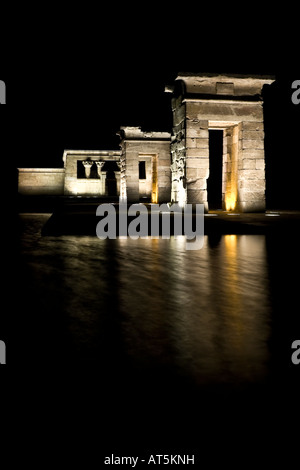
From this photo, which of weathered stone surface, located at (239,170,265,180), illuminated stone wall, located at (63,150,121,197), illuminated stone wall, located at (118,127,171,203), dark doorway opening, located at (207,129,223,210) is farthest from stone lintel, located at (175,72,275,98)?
illuminated stone wall, located at (63,150,121,197)

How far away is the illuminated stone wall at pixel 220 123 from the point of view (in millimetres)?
12570

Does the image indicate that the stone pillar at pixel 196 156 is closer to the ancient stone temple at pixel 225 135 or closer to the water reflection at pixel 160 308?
the ancient stone temple at pixel 225 135

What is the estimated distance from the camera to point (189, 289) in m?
3.68

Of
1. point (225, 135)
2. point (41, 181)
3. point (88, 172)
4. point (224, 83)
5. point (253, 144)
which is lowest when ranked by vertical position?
point (253, 144)

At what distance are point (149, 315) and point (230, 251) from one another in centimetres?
322

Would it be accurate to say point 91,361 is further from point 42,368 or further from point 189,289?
point 189,289

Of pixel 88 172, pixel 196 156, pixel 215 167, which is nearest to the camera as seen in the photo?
pixel 196 156

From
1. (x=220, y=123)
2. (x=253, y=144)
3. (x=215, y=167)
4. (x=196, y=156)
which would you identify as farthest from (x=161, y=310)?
(x=215, y=167)

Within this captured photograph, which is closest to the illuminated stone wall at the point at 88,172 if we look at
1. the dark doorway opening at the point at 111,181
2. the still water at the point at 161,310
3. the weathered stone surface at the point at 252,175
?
the dark doorway opening at the point at 111,181

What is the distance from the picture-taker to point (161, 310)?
3051 millimetres

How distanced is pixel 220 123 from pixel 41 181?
23975mm

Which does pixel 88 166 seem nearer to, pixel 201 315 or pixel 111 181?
pixel 111 181

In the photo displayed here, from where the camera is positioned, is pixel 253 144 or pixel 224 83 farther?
pixel 253 144
